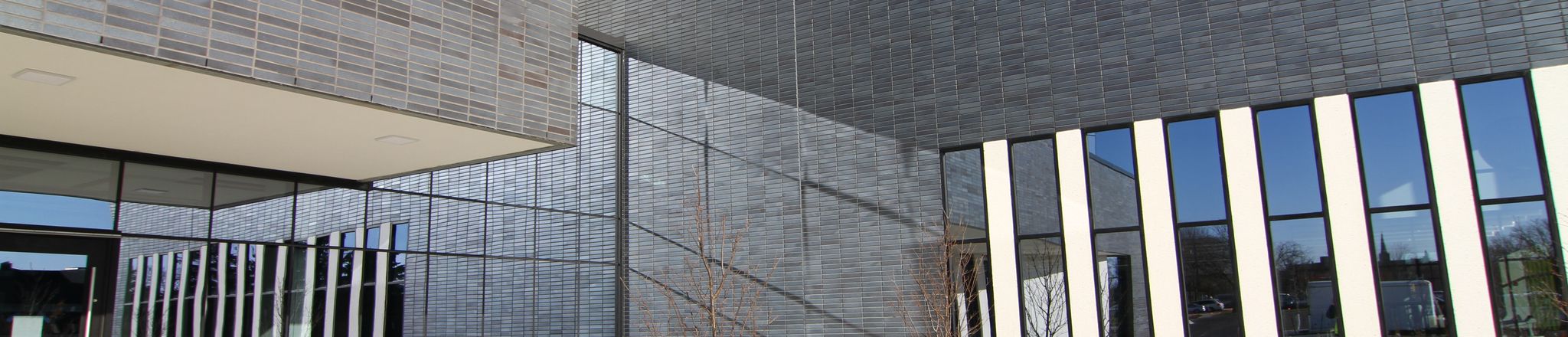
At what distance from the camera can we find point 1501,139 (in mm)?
9086

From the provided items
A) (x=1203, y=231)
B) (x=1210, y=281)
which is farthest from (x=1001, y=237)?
(x=1210, y=281)

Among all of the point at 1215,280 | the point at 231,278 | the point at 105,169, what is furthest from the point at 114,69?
the point at 1215,280

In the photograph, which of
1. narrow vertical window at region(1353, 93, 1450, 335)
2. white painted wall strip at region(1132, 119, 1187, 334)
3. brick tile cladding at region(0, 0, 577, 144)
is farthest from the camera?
white painted wall strip at region(1132, 119, 1187, 334)

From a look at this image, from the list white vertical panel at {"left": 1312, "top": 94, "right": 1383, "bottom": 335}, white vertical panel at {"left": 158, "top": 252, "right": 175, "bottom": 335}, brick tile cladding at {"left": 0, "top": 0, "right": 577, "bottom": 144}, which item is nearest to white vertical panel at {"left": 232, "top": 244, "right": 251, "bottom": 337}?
white vertical panel at {"left": 158, "top": 252, "right": 175, "bottom": 335}

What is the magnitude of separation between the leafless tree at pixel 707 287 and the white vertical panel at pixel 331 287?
4.34m

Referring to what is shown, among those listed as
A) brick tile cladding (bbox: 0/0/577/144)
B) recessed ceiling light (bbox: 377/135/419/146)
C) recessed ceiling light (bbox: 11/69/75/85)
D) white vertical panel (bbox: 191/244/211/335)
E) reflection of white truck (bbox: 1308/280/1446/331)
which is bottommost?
reflection of white truck (bbox: 1308/280/1446/331)

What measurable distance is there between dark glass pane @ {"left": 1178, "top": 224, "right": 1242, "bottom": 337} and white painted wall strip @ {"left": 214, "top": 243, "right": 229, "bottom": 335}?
9935 mm

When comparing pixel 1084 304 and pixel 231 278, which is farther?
pixel 1084 304

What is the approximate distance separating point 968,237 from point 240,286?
26.3 ft

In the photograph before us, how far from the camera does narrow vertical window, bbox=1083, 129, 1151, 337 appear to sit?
34.8 feet

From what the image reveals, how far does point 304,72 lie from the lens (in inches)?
255

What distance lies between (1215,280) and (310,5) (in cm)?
891

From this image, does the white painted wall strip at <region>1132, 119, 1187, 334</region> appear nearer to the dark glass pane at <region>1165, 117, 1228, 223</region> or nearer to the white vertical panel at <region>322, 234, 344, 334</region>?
the dark glass pane at <region>1165, 117, 1228, 223</region>

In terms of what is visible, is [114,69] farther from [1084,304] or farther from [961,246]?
[1084,304]
